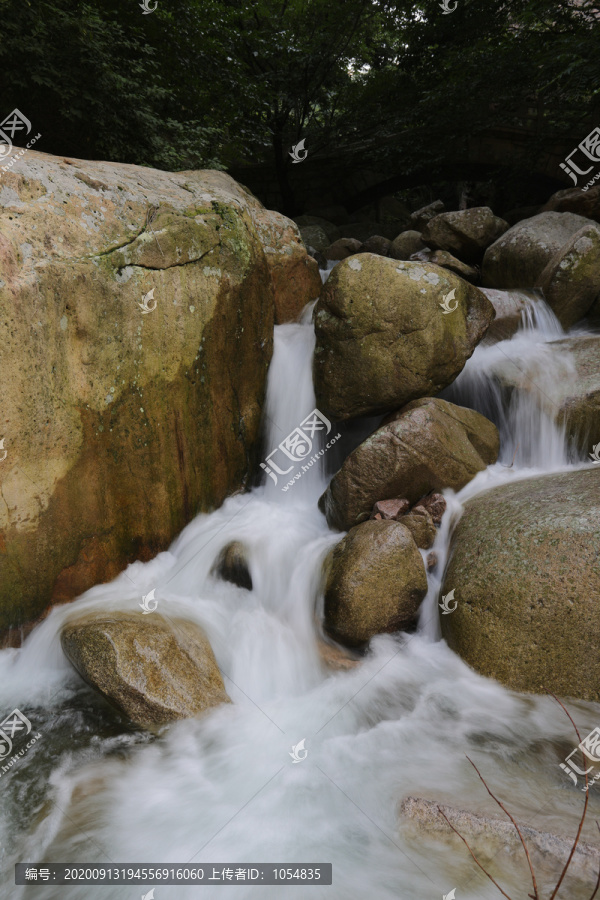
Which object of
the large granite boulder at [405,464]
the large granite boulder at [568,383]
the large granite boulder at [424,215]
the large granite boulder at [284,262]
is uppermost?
the large granite boulder at [424,215]

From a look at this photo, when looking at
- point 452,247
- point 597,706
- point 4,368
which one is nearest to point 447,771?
point 597,706

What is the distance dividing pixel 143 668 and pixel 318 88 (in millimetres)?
11983

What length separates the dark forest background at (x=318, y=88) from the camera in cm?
626

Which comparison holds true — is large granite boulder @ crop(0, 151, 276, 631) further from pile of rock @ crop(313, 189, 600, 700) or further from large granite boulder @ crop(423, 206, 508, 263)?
large granite boulder @ crop(423, 206, 508, 263)

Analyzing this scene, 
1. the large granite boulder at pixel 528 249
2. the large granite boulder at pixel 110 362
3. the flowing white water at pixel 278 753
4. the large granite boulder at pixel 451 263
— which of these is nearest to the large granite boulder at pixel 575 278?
the large granite boulder at pixel 528 249

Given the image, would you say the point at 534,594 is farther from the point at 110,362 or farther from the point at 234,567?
the point at 110,362

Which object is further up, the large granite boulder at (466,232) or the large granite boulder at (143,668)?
the large granite boulder at (466,232)

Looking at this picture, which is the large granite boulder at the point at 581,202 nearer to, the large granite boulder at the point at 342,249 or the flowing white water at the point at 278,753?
the large granite boulder at the point at 342,249

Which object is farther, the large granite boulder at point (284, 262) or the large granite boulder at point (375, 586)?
the large granite boulder at point (284, 262)

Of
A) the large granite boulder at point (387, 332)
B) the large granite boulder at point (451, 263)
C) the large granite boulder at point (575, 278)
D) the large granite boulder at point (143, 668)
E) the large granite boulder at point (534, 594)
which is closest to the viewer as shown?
the large granite boulder at point (143, 668)

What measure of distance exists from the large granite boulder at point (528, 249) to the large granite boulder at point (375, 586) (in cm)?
527

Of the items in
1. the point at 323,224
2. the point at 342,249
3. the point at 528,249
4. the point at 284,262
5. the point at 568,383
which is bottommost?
the point at 568,383

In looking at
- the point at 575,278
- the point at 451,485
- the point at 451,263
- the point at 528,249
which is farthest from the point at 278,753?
the point at 528,249

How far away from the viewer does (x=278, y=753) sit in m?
3.29
